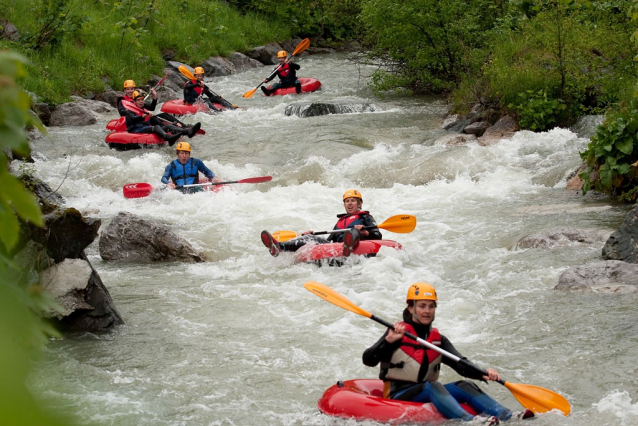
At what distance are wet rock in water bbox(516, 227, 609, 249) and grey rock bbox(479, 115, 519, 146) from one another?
4882 millimetres

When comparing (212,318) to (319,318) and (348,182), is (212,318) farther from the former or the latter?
(348,182)

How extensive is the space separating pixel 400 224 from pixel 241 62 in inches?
628

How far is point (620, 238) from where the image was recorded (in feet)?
24.7

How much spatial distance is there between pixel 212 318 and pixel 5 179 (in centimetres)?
588

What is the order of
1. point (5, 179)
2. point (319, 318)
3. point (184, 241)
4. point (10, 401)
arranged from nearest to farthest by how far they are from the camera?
point (10, 401), point (5, 179), point (319, 318), point (184, 241)

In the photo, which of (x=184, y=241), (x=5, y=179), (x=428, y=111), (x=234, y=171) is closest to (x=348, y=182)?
(x=234, y=171)

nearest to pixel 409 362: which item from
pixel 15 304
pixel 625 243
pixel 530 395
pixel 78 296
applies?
pixel 530 395

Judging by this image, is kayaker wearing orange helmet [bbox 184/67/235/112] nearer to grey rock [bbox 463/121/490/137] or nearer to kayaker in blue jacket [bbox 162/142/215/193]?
kayaker in blue jacket [bbox 162/142/215/193]

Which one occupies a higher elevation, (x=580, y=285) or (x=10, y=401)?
(x=10, y=401)

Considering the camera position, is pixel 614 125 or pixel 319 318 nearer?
pixel 319 318

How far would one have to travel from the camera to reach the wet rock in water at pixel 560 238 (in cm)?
827

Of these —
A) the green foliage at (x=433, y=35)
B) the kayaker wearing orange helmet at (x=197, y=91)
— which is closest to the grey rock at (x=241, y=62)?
the kayaker wearing orange helmet at (x=197, y=91)

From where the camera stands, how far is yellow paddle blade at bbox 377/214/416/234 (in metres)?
8.83

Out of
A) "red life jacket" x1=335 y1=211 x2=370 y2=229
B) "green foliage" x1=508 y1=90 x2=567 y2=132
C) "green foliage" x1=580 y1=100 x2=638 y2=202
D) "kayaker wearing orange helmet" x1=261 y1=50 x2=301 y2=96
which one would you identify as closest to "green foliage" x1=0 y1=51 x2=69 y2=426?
"red life jacket" x1=335 y1=211 x2=370 y2=229
